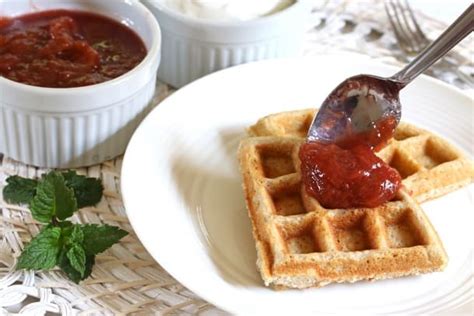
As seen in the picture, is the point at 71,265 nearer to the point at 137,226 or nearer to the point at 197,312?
the point at 137,226

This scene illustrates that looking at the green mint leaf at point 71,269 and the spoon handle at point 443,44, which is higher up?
the spoon handle at point 443,44

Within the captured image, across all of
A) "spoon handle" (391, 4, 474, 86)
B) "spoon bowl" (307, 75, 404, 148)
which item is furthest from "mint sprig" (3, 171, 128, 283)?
"spoon handle" (391, 4, 474, 86)

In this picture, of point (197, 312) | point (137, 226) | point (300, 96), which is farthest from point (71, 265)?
point (300, 96)

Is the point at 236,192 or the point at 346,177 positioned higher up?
the point at 346,177

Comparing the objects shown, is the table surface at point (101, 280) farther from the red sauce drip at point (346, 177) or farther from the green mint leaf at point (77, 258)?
the red sauce drip at point (346, 177)

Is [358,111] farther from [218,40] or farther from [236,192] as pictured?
[218,40]

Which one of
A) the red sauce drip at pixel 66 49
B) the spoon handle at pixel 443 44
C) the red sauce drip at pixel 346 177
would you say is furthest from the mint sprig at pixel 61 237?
the spoon handle at pixel 443 44

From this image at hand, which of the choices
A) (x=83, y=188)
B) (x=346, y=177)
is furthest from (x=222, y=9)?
(x=346, y=177)
